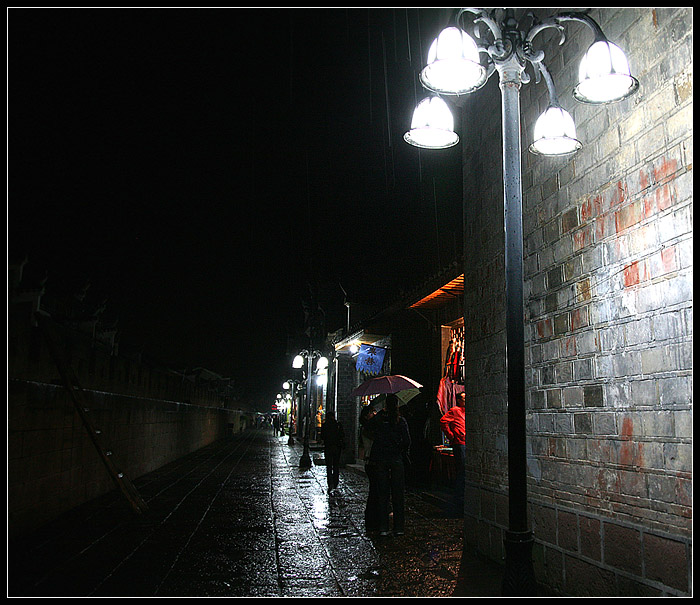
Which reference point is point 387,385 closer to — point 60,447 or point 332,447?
point 332,447

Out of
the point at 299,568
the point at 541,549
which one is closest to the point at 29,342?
the point at 299,568

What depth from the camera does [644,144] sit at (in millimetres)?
4758

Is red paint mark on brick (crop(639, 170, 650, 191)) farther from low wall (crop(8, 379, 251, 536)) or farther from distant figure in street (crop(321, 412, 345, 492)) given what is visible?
distant figure in street (crop(321, 412, 345, 492))

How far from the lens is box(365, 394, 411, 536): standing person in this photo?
29.0ft

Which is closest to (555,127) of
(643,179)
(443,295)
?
(643,179)

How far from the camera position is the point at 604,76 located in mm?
4500

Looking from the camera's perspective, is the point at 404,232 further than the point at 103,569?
Yes

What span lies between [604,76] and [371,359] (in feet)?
49.5

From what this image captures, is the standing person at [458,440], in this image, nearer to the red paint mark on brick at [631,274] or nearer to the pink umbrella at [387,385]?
the pink umbrella at [387,385]

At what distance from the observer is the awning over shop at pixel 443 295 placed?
12170 mm

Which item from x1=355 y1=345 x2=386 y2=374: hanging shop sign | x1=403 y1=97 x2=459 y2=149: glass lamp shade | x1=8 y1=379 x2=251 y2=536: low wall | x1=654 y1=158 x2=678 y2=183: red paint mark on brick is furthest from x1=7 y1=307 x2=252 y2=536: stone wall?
x1=654 y1=158 x2=678 y2=183: red paint mark on brick

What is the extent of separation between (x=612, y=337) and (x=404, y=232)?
13978mm

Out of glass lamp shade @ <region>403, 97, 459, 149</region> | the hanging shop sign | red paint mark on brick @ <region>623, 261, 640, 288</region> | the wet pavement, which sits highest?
glass lamp shade @ <region>403, 97, 459, 149</region>

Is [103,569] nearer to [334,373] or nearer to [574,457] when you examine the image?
[574,457]
